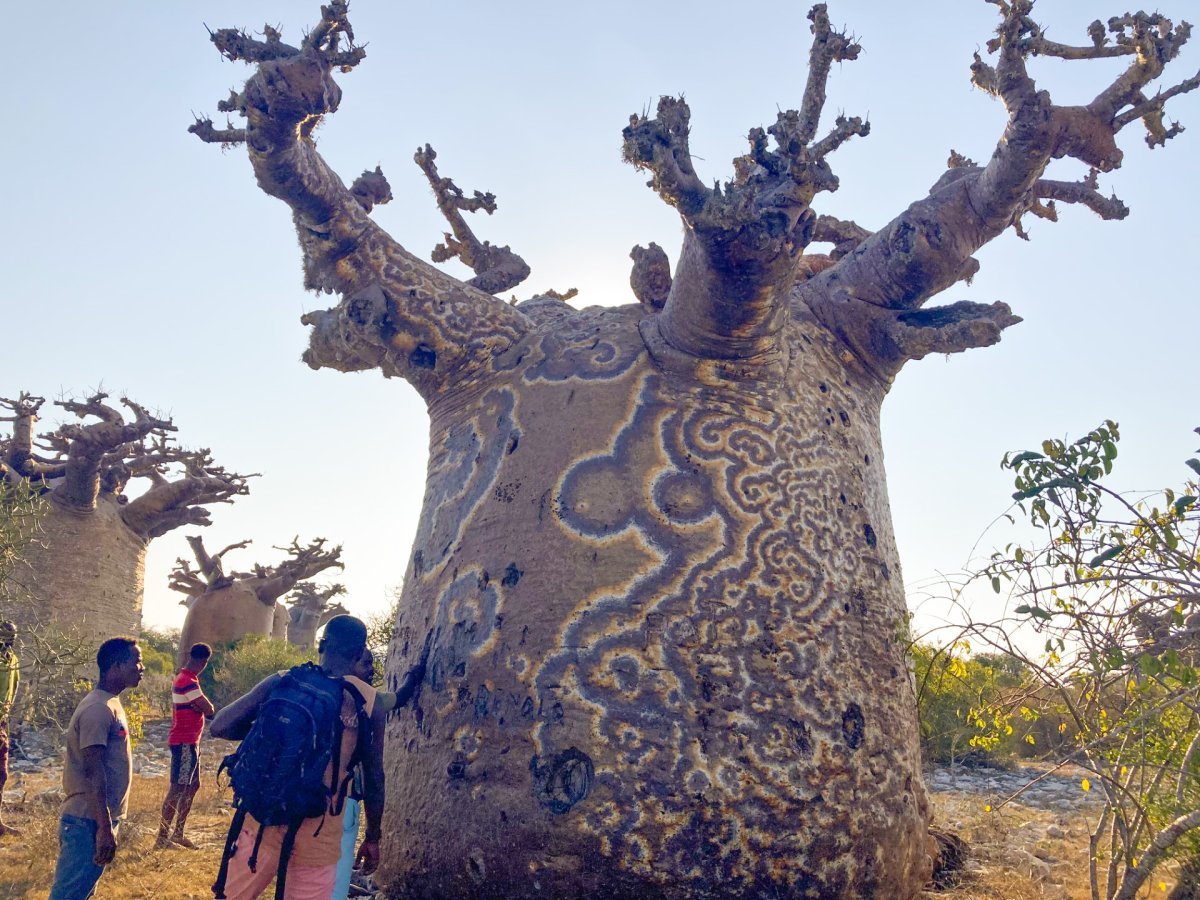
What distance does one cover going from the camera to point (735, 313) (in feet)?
14.1

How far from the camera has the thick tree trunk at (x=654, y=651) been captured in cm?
352

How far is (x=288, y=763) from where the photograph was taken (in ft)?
9.34

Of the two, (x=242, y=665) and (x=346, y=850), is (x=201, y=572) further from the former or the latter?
(x=346, y=850)

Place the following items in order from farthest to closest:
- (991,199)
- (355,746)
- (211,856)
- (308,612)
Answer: (308,612), (211,856), (991,199), (355,746)

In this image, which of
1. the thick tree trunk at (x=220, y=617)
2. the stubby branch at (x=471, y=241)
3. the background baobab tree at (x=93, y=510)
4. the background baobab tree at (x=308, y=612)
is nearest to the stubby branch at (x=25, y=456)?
the background baobab tree at (x=93, y=510)

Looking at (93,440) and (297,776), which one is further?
(93,440)

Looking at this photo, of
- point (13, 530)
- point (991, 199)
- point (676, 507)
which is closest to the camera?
point (676, 507)

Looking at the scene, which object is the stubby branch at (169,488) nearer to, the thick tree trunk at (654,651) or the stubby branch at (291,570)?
the stubby branch at (291,570)

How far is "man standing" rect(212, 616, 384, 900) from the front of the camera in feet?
9.70

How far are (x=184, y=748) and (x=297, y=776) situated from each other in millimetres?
3852

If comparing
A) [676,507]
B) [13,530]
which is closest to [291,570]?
[13,530]

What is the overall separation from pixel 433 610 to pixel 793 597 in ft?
5.37

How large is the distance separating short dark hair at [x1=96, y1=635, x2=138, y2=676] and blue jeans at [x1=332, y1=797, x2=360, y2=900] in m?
1.46

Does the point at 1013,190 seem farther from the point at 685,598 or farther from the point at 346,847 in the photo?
the point at 346,847
